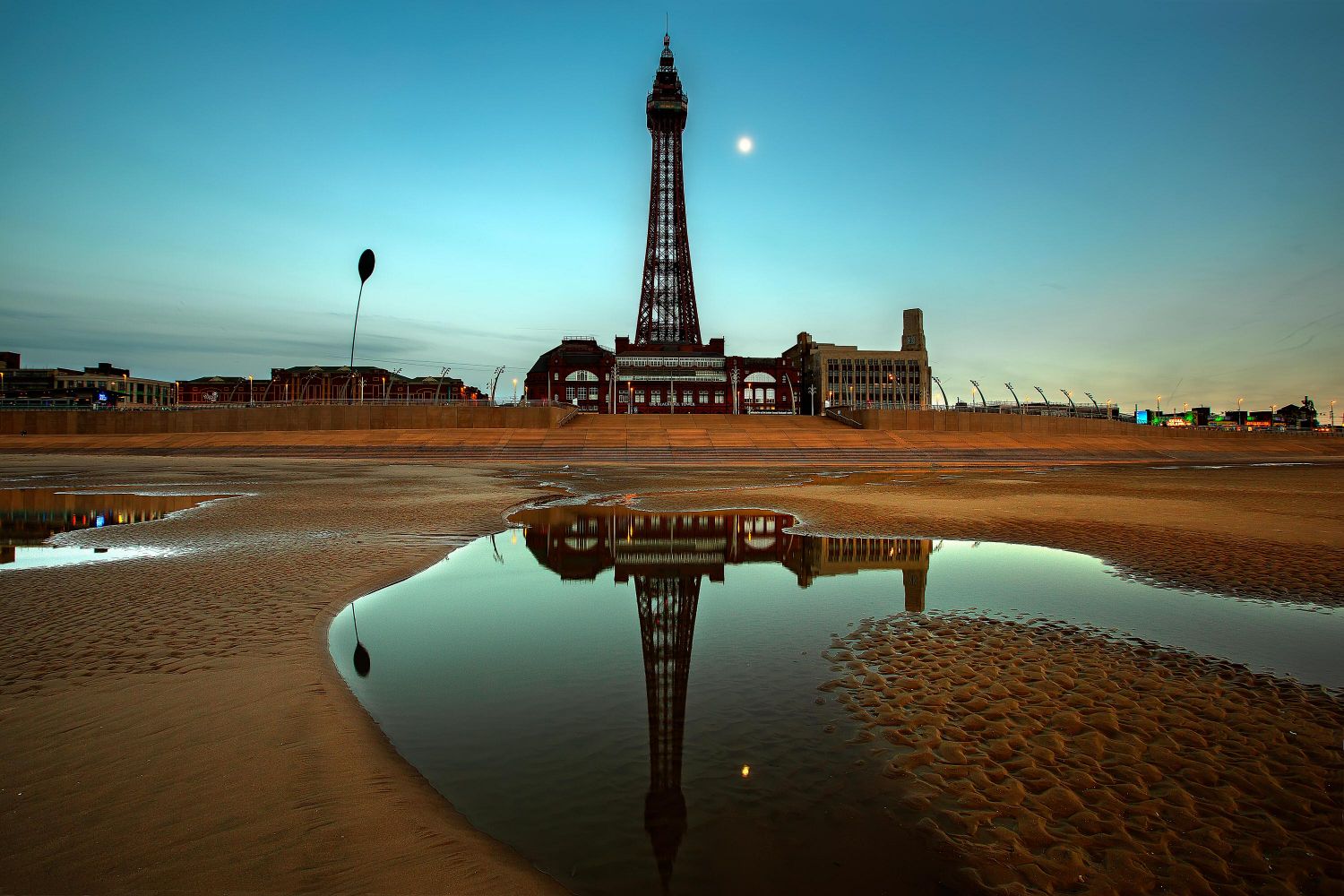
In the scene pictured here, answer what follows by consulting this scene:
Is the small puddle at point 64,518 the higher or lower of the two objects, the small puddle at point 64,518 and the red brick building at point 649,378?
the lower

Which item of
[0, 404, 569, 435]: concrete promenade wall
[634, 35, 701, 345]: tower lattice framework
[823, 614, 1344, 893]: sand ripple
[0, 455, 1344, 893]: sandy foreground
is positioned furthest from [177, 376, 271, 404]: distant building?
[823, 614, 1344, 893]: sand ripple

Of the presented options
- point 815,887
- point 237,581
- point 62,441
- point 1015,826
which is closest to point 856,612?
point 1015,826

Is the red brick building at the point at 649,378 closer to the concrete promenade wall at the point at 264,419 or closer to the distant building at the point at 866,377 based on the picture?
the distant building at the point at 866,377

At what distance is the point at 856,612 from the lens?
7.57 meters

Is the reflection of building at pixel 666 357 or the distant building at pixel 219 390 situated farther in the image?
the distant building at pixel 219 390

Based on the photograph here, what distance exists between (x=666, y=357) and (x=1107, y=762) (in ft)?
326

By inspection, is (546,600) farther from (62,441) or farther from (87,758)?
(62,441)

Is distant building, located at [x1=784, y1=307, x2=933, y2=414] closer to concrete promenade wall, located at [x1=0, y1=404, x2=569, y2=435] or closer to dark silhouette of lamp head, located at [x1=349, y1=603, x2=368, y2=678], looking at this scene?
concrete promenade wall, located at [x1=0, y1=404, x2=569, y2=435]

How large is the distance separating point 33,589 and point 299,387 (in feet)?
390

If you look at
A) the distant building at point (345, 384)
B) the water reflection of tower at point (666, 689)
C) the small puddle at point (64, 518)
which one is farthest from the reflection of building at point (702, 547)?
the distant building at point (345, 384)

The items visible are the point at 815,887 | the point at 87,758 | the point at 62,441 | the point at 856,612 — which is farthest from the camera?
the point at 62,441

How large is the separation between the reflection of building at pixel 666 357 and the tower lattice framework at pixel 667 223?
12 centimetres

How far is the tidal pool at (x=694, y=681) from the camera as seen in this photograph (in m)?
3.34

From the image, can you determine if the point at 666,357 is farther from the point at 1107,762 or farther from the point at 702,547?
the point at 1107,762
